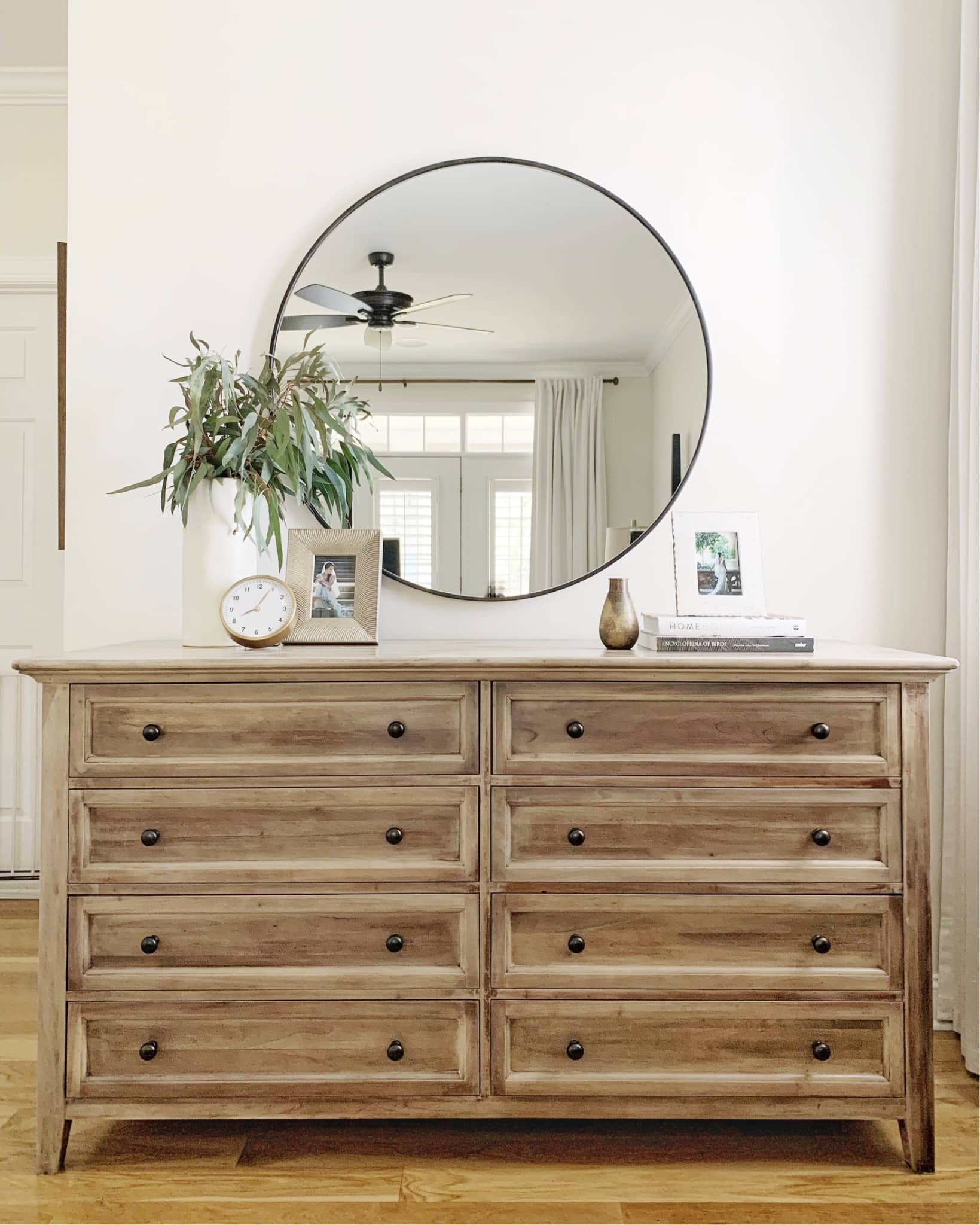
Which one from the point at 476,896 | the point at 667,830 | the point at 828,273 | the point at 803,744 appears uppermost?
the point at 828,273

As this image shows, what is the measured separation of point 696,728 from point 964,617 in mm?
812

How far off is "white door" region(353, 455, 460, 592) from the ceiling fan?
30 cm

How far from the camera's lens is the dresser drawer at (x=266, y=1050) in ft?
5.26

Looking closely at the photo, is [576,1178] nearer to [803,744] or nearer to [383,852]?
[383,852]

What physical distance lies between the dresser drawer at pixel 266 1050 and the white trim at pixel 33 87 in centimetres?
294

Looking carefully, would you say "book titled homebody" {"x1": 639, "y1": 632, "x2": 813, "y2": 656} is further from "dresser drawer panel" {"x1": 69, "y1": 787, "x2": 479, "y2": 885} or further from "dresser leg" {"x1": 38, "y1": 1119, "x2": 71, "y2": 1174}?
"dresser leg" {"x1": 38, "y1": 1119, "x2": 71, "y2": 1174}

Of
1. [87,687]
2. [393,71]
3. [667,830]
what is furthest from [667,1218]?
[393,71]

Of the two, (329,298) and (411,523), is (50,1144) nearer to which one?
(411,523)

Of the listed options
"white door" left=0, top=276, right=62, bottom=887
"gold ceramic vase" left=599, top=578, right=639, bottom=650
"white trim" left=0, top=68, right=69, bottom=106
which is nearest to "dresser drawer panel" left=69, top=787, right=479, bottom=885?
"gold ceramic vase" left=599, top=578, right=639, bottom=650

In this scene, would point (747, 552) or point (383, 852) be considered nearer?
point (383, 852)

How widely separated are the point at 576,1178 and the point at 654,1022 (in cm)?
31

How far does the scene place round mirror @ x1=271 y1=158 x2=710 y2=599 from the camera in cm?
209

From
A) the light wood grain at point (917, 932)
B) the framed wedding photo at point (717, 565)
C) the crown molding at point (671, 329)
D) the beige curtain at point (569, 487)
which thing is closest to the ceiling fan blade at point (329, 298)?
the beige curtain at point (569, 487)

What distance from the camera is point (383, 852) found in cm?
162
